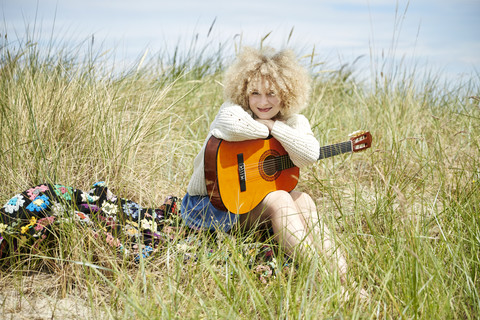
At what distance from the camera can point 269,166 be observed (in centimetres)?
246

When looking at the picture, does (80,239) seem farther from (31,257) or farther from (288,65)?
(288,65)

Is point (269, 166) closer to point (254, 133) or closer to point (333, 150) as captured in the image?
point (254, 133)

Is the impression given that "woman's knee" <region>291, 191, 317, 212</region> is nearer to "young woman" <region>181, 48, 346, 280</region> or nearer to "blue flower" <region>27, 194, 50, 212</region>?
"young woman" <region>181, 48, 346, 280</region>

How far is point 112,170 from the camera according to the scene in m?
3.02

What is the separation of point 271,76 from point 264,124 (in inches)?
10.6

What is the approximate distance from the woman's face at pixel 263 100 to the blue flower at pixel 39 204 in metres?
1.26

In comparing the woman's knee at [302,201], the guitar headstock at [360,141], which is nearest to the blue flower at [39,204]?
the woman's knee at [302,201]

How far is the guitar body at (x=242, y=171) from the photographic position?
231 cm

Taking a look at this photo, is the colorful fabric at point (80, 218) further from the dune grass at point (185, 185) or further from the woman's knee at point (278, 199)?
the woman's knee at point (278, 199)

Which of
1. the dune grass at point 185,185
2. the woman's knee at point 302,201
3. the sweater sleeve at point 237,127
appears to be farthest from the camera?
the woman's knee at point 302,201

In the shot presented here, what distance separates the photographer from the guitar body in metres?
2.31

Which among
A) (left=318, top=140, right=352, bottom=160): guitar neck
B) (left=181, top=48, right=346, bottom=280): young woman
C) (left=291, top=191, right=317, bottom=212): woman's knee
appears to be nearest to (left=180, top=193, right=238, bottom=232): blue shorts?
(left=181, top=48, right=346, bottom=280): young woman

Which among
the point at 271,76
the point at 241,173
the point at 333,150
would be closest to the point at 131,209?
the point at 241,173

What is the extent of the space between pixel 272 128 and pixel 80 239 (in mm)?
1142
